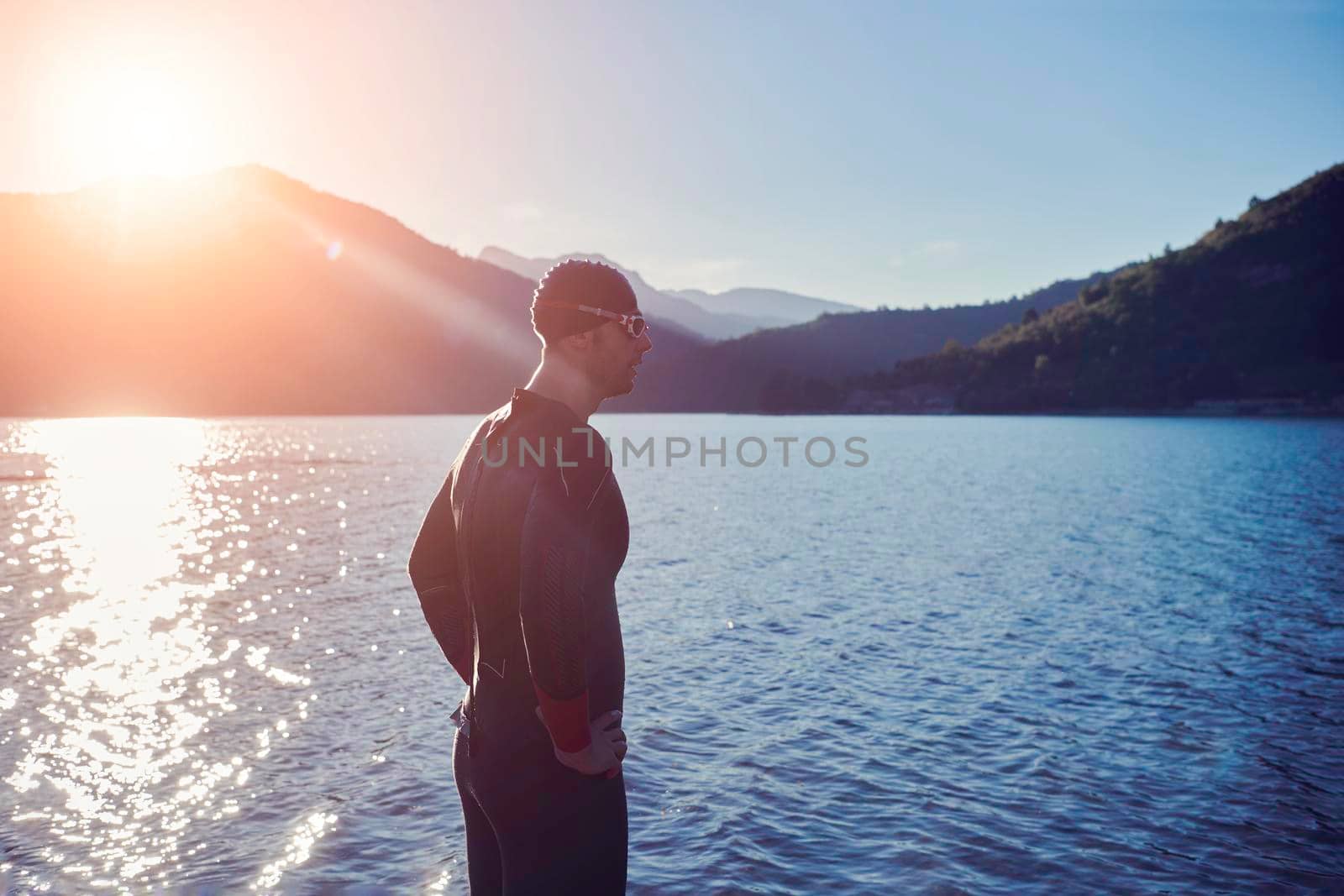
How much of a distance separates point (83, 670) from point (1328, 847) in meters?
17.8

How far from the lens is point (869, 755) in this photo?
11500mm

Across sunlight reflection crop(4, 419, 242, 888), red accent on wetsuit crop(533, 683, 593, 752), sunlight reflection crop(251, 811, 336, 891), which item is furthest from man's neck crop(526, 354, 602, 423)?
sunlight reflection crop(4, 419, 242, 888)

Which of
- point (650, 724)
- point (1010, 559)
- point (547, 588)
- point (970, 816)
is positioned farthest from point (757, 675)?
point (1010, 559)

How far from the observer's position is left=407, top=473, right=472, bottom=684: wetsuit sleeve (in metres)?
3.67

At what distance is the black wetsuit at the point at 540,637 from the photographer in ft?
9.81

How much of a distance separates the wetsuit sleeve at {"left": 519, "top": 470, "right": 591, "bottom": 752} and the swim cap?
0.66m

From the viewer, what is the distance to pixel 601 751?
317 centimetres

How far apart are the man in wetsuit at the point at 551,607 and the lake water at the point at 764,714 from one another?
529 cm

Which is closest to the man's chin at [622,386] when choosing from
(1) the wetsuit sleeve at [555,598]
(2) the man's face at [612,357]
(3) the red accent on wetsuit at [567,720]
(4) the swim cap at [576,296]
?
(2) the man's face at [612,357]

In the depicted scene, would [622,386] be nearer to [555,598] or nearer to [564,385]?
[564,385]

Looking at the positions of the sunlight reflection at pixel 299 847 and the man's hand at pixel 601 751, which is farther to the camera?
the sunlight reflection at pixel 299 847

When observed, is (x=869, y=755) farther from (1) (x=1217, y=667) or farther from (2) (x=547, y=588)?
(2) (x=547, y=588)

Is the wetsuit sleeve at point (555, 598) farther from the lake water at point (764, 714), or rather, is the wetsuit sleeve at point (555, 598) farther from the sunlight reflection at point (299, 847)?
the sunlight reflection at point (299, 847)

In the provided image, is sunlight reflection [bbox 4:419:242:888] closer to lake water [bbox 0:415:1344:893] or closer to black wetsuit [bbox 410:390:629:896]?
lake water [bbox 0:415:1344:893]
